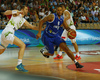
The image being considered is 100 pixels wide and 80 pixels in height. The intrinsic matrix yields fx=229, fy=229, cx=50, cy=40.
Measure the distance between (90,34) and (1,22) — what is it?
6.03 metres

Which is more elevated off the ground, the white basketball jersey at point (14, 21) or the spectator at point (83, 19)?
the spectator at point (83, 19)

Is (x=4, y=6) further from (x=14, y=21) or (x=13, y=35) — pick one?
(x=13, y=35)

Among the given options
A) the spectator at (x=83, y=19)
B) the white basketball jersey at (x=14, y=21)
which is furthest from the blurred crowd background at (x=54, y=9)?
the white basketball jersey at (x=14, y=21)

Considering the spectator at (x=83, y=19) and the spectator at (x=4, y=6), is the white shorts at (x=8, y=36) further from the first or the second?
the spectator at (x=83, y=19)

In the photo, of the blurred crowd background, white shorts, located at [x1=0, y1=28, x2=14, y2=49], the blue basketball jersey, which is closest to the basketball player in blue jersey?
the blue basketball jersey

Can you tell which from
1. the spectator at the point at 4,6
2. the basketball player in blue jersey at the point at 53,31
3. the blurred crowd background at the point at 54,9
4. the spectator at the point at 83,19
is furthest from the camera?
the spectator at the point at 83,19

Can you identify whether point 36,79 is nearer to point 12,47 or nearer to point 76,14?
point 12,47

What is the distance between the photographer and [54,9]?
49.8ft

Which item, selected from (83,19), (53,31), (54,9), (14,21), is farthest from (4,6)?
(53,31)

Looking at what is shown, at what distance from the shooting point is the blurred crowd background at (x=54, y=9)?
15484 millimetres

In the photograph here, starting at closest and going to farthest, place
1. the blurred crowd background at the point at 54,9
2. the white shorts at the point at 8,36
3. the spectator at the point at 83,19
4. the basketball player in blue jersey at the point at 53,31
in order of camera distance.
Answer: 1. the white shorts at the point at 8,36
2. the basketball player in blue jersey at the point at 53,31
3. the blurred crowd background at the point at 54,9
4. the spectator at the point at 83,19

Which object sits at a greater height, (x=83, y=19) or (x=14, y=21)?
(x=83, y=19)

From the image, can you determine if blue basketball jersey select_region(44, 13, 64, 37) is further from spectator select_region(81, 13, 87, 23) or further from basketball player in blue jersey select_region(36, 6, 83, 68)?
spectator select_region(81, 13, 87, 23)

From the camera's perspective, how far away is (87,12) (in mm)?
17984
